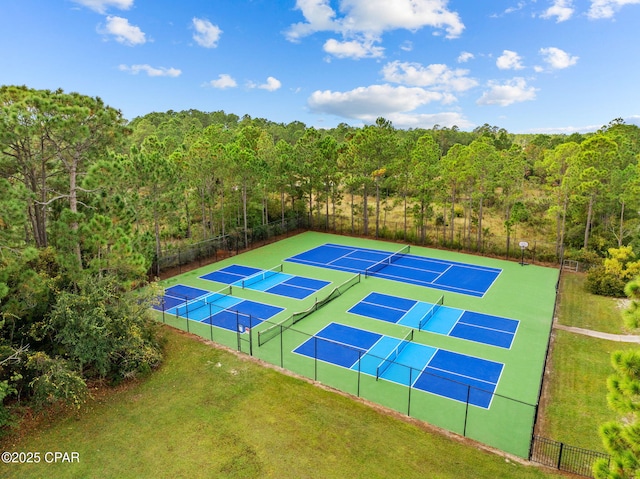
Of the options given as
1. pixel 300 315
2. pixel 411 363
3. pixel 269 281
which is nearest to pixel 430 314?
pixel 411 363

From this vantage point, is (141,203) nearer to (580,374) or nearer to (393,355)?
(393,355)

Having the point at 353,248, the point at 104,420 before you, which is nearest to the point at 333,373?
the point at 104,420

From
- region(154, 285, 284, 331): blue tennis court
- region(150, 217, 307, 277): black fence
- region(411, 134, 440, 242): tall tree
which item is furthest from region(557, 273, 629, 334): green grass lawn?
region(150, 217, 307, 277): black fence

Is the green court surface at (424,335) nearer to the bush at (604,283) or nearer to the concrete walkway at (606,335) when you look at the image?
the concrete walkway at (606,335)

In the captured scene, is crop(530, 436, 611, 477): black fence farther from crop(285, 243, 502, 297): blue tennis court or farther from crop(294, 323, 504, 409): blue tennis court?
crop(285, 243, 502, 297): blue tennis court

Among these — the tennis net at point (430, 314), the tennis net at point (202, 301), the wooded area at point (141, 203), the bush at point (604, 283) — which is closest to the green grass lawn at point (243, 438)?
the wooded area at point (141, 203)

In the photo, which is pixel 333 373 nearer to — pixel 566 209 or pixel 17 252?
pixel 17 252

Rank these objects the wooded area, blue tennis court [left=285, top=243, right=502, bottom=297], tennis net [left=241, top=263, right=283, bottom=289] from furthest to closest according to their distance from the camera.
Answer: blue tennis court [left=285, top=243, right=502, bottom=297] < tennis net [left=241, top=263, right=283, bottom=289] < the wooded area
